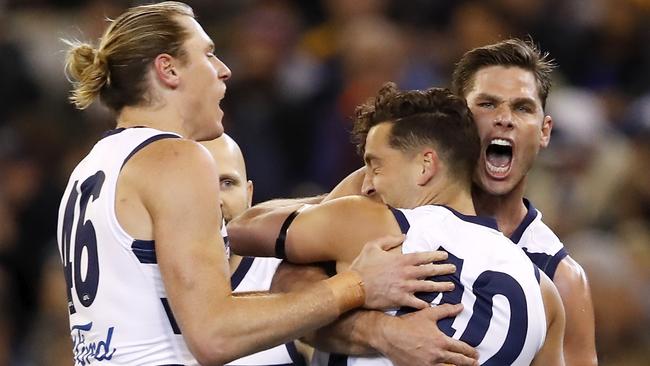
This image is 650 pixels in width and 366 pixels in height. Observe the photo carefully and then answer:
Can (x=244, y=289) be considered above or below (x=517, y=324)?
below

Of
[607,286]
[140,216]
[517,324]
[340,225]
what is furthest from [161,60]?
[607,286]

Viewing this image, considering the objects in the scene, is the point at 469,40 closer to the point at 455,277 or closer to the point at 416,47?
the point at 416,47

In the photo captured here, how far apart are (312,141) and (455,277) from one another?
16.0 feet

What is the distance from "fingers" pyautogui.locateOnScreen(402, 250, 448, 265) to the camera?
3559 mm

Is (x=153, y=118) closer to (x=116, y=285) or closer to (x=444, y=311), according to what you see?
(x=116, y=285)

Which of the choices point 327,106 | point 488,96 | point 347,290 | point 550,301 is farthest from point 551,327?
point 327,106

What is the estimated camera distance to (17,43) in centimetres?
923

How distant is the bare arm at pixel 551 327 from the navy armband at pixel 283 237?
0.79 m

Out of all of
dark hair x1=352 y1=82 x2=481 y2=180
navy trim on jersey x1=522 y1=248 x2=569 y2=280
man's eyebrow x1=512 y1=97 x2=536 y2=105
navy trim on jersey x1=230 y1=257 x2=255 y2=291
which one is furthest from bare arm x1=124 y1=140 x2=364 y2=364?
man's eyebrow x1=512 y1=97 x2=536 y2=105

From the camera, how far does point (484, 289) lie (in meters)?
3.55

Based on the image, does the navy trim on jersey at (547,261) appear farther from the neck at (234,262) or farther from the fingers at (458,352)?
the neck at (234,262)

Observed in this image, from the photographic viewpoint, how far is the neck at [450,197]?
3.68 m

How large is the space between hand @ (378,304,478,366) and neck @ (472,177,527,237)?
108cm

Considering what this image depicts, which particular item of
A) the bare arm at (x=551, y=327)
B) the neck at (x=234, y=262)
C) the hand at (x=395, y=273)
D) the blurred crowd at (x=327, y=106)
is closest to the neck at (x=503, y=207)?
the bare arm at (x=551, y=327)
